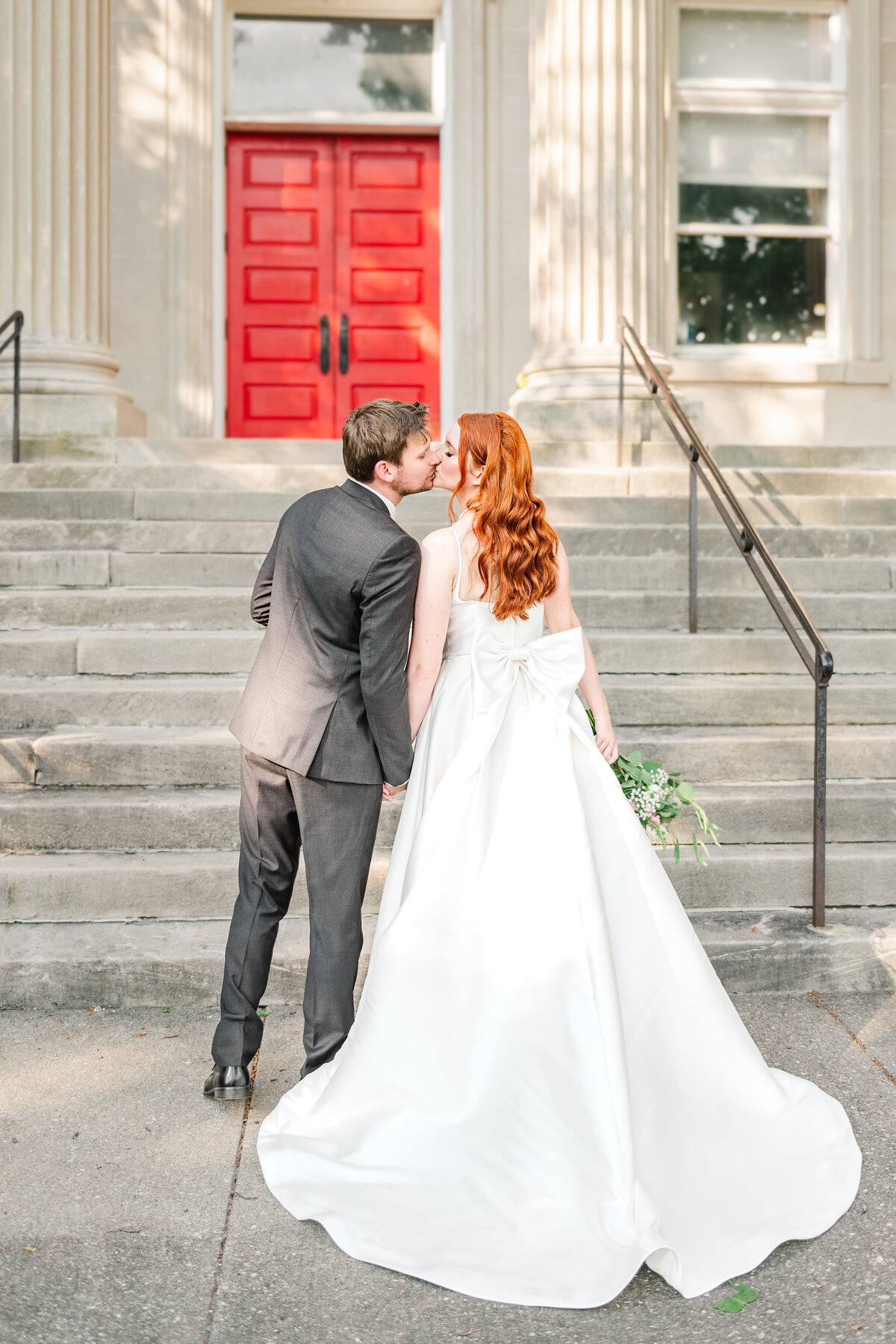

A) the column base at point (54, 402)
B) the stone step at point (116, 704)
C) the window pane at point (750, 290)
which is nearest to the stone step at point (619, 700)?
the stone step at point (116, 704)

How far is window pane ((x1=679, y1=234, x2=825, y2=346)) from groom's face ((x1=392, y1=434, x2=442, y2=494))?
7.26m

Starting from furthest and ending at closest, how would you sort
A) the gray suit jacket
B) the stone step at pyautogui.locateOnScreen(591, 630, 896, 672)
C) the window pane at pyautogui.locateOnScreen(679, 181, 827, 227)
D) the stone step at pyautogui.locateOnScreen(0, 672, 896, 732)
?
the window pane at pyautogui.locateOnScreen(679, 181, 827, 227)
the stone step at pyautogui.locateOnScreen(591, 630, 896, 672)
the stone step at pyautogui.locateOnScreen(0, 672, 896, 732)
the gray suit jacket

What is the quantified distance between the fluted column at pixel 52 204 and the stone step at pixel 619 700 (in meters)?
2.83

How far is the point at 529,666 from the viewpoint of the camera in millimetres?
3184

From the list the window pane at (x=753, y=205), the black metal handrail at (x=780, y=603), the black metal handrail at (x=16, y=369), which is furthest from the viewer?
the window pane at (x=753, y=205)

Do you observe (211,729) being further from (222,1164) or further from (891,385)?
(891,385)

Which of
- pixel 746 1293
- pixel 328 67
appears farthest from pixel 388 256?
pixel 746 1293

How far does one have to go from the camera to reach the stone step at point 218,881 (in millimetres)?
4309

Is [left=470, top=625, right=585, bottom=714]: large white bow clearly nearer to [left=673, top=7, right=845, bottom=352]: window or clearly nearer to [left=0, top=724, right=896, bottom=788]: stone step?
[left=0, top=724, right=896, bottom=788]: stone step

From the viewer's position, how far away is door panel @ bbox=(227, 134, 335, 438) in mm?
9664

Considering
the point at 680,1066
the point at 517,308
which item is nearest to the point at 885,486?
the point at 517,308

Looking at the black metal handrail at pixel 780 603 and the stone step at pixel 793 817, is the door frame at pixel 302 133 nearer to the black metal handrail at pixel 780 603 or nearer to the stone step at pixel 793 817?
the black metal handrail at pixel 780 603

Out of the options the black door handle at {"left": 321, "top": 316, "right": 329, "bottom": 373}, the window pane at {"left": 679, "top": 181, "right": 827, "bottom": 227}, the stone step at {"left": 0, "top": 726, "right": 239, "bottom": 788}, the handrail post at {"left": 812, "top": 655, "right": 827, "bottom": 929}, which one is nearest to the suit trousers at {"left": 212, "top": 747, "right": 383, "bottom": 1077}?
the stone step at {"left": 0, "top": 726, "right": 239, "bottom": 788}

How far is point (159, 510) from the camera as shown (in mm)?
6719
